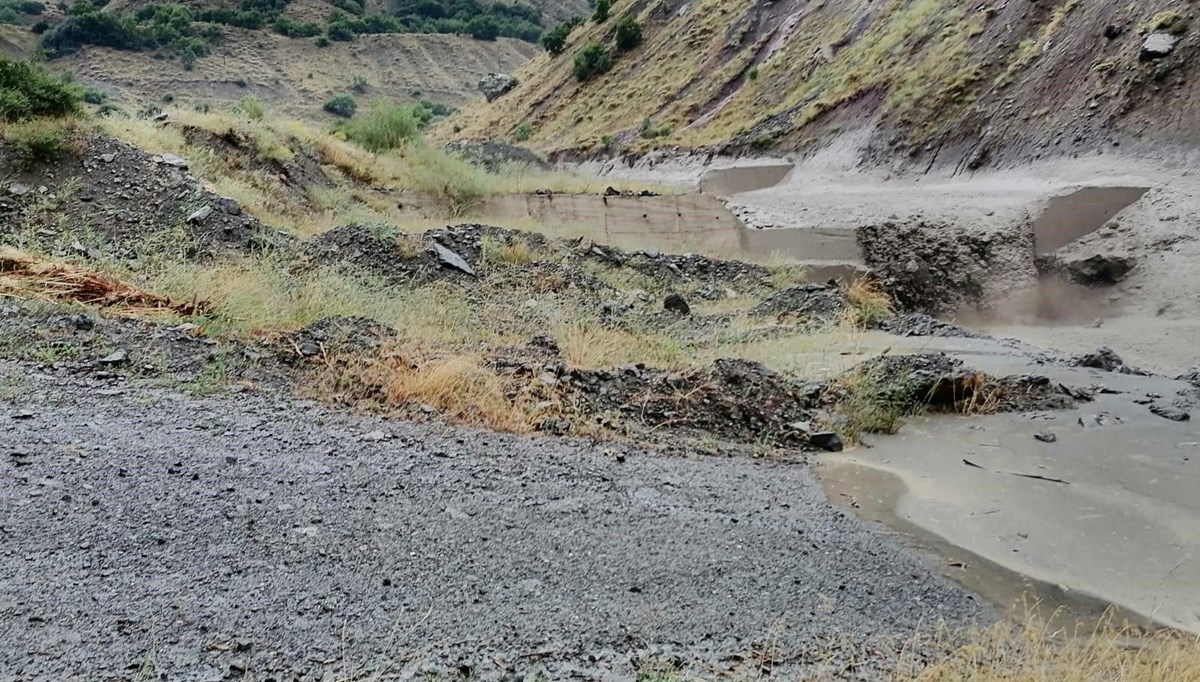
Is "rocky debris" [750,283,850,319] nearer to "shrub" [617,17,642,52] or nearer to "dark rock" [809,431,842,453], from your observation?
"dark rock" [809,431,842,453]

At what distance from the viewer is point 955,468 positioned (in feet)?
19.3

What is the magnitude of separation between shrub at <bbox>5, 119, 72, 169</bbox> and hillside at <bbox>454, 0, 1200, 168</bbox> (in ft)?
50.0

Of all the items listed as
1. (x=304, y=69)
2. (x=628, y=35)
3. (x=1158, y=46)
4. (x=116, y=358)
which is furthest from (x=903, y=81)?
(x=304, y=69)

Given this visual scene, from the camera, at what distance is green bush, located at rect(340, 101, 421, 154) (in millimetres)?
19984

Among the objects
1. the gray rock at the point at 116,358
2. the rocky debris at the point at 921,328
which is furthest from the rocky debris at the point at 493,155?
the gray rock at the point at 116,358

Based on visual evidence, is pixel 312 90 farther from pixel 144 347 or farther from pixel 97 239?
pixel 144 347

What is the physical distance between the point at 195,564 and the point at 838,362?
5.99 m

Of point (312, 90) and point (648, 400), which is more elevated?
point (648, 400)

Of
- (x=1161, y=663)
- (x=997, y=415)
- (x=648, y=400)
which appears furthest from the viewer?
(x=997, y=415)

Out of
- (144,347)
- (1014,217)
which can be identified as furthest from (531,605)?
(1014,217)

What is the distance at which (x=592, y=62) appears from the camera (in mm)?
43281

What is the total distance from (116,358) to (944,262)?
12.4 m

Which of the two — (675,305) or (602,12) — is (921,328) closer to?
(675,305)

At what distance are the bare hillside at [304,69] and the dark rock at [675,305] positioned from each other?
40477mm
